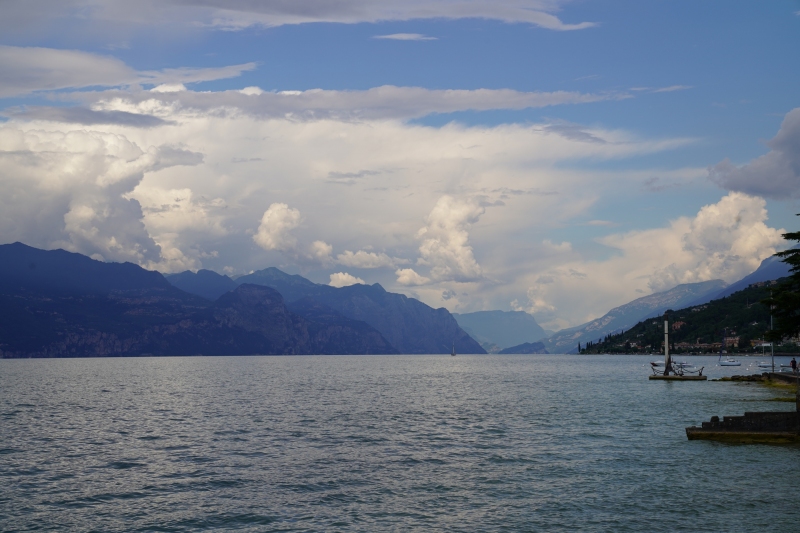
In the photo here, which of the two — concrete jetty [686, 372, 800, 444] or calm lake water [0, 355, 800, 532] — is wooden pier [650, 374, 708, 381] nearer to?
calm lake water [0, 355, 800, 532]

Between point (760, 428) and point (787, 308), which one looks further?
point (787, 308)

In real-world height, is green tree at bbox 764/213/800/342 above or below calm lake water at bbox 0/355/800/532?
above

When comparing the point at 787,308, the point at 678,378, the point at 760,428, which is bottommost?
the point at 678,378

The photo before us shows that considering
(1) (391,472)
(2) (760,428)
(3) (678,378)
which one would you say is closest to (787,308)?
(2) (760,428)

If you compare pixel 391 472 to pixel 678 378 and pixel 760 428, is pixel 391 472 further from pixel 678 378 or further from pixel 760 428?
pixel 678 378

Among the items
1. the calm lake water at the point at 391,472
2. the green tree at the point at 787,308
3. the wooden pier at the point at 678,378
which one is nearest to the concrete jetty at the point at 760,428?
the calm lake water at the point at 391,472

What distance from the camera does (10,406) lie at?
322ft

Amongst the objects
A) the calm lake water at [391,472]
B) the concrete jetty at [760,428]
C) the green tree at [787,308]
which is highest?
the green tree at [787,308]

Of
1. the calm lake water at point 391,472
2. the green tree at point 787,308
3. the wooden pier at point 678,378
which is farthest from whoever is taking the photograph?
the wooden pier at point 678,378

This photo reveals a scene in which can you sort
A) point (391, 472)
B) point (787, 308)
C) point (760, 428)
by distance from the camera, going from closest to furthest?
point (391, 472), point (760, 428), point (787, 308)

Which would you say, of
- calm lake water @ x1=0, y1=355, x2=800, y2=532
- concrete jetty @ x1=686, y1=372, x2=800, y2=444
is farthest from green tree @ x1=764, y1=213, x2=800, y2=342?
concrete jetty @ x1=686, y1=372, x2=800, y2=444

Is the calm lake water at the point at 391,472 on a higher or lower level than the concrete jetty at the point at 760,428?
lower

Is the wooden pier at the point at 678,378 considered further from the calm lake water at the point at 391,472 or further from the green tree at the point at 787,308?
the calm lake water at the point at 391,472

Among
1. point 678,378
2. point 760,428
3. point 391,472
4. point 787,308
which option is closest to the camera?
point 391,472
